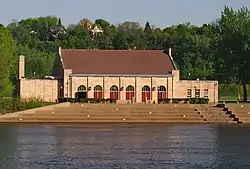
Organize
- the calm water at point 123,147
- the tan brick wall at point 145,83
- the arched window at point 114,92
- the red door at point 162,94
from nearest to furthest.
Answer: the calm water at point 123,147
the tan brick wall at point 145,83
the arched window at point 114,92
the red door at point 162,94

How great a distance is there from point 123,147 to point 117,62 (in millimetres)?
43819

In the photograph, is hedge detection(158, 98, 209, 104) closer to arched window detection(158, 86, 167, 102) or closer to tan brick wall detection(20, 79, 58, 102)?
arched window detection(158, 86, 167, 102)

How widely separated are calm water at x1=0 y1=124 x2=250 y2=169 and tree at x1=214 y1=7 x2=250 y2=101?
2505cm

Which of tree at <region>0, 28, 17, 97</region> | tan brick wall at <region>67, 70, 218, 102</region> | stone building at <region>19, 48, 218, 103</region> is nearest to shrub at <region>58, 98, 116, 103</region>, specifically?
stone building at <region>19, 48, 218, 103</region>

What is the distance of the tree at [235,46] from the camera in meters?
79.6

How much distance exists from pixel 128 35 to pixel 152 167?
102 metres

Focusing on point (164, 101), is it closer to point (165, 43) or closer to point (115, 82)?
point (115, 82)

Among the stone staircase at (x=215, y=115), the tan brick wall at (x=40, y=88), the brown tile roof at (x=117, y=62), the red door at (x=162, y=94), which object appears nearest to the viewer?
the stone staircase at (x=215, y=115)

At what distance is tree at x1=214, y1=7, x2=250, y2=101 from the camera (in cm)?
7956

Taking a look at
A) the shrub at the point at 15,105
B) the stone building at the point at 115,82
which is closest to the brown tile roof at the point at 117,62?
the stone building at the point at 115,82

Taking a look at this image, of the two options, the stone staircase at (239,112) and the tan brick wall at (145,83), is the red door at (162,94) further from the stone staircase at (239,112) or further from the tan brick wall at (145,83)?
the stone staircase at (239,112)

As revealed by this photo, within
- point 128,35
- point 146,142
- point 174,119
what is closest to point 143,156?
point 146,142

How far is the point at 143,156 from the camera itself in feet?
112

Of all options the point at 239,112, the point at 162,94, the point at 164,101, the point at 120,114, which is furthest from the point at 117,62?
the point at 239,112
